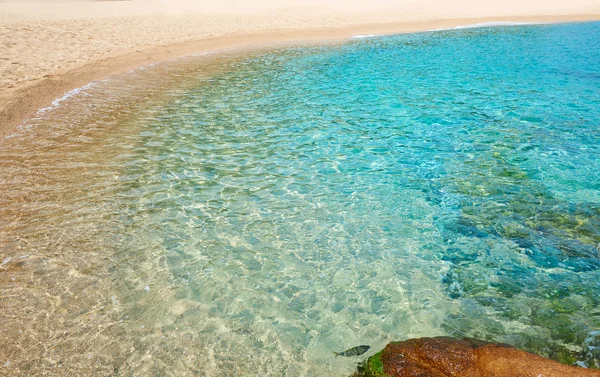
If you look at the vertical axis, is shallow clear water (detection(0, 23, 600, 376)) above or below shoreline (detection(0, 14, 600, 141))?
below

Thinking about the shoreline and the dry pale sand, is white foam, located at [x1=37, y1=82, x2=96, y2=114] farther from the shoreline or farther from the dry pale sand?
the dry pale sand

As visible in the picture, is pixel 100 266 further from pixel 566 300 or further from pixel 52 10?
pixel 52 10

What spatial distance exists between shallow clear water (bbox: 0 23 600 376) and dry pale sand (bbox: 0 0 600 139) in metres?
3.54

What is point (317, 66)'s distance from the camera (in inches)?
827

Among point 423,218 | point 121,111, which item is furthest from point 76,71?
point 423,218

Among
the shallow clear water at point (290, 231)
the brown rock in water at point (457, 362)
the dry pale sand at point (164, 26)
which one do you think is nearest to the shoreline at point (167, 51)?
the dry pale sand at point (164, 26)

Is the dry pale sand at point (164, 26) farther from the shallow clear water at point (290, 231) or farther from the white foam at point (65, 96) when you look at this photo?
the shallow clear water at point (290, 231)

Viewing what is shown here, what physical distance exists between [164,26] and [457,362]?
1184 inches

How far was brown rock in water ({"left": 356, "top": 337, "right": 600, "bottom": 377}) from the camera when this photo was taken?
13.7 feet

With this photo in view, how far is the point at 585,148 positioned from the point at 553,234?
4900 millimetres

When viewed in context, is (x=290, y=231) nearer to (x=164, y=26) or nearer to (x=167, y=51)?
(x=167, y=51)

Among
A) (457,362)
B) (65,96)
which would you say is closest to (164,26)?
(65,96)

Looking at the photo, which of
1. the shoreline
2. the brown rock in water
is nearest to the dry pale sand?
the shoreline

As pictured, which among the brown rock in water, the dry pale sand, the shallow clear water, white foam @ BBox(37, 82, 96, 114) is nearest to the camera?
the brown rock in water
